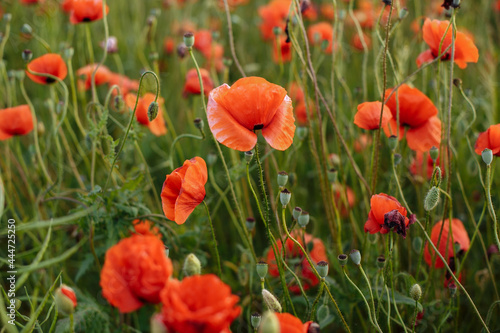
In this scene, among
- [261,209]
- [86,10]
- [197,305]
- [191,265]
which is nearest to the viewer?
[197,305]

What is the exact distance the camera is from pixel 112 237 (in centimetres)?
115

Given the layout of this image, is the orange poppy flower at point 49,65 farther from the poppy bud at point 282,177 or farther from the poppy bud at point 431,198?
the poppy bud at point 431,198

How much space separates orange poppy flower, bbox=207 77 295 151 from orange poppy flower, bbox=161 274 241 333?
341 mm

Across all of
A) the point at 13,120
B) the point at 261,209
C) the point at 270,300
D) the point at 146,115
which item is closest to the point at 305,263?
the point at 261,209

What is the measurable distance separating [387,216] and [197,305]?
1.41 ft

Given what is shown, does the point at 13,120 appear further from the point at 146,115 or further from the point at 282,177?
the point at 282,177

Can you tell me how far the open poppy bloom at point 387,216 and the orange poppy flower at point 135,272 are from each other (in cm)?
43

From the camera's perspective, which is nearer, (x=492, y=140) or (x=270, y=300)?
(x=270, y=300)

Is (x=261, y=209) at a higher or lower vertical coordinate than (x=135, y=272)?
lower

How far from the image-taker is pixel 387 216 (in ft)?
2.91

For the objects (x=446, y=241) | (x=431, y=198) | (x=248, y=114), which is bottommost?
(x=446, y=241)

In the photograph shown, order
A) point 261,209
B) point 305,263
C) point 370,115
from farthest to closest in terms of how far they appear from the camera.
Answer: point 261,209, point 305,263, point 370,115

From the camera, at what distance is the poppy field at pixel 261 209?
89 centimetres

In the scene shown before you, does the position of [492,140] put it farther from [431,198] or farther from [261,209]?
[261,209]
